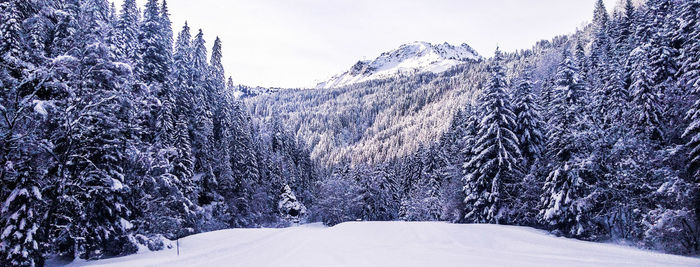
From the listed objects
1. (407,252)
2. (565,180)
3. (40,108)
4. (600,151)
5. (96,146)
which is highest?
(40,108)

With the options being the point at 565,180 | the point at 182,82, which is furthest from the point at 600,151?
the point at 182,82

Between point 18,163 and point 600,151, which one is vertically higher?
point 18,163

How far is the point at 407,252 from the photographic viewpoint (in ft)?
44.3

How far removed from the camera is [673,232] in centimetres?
1585

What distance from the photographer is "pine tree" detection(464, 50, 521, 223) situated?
2791cm

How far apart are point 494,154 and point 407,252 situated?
17.8 metres

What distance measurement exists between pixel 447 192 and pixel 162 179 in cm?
2942

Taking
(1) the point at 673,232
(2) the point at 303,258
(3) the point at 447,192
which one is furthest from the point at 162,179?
(3) the point at 447,192

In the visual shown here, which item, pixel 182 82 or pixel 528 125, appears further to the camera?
pixel 182 82

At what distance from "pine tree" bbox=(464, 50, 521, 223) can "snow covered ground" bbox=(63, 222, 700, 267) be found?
8.61 metres

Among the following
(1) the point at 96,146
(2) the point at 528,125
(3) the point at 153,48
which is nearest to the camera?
(1) the point at 96,146

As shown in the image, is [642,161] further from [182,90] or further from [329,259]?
[182,90]

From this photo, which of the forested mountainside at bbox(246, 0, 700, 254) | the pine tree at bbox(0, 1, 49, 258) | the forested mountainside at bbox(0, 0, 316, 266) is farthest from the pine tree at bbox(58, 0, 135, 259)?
the forested mountainside at bbox(246, 0, 700, 254)

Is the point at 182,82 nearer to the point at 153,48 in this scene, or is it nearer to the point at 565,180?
the point at 153,48
